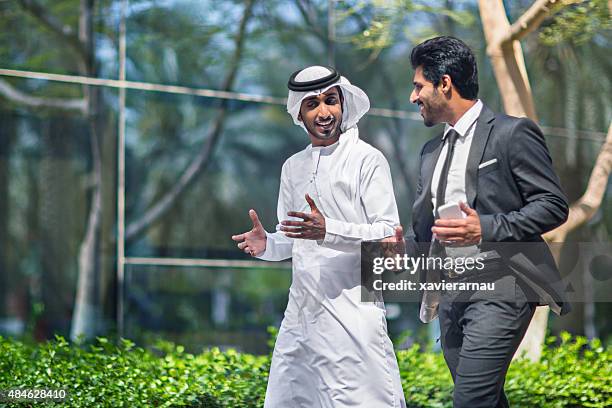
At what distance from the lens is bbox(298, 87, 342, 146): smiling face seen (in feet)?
15.2

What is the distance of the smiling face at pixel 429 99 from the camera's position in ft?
14.2

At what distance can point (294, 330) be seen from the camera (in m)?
4.61

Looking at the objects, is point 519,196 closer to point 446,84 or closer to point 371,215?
point 446,84

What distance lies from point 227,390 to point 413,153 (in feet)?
15.0

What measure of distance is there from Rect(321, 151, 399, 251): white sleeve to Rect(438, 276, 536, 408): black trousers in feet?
1.45

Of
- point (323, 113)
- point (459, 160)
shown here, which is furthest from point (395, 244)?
point (323, 113)

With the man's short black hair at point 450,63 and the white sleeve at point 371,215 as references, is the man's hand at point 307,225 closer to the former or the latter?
the white sleeve at point 371,215

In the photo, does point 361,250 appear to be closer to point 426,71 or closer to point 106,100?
point 426,71

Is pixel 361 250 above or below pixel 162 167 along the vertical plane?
below

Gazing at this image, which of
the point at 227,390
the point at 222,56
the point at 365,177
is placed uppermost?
the point at 222,56

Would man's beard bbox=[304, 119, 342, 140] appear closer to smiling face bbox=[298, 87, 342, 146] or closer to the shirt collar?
smiling face bbox=[298, 87, 342, 146]

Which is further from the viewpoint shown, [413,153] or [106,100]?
[413,153]

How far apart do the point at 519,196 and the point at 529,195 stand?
2.8 inches

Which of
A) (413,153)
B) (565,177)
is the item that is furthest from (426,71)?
(565,177)
